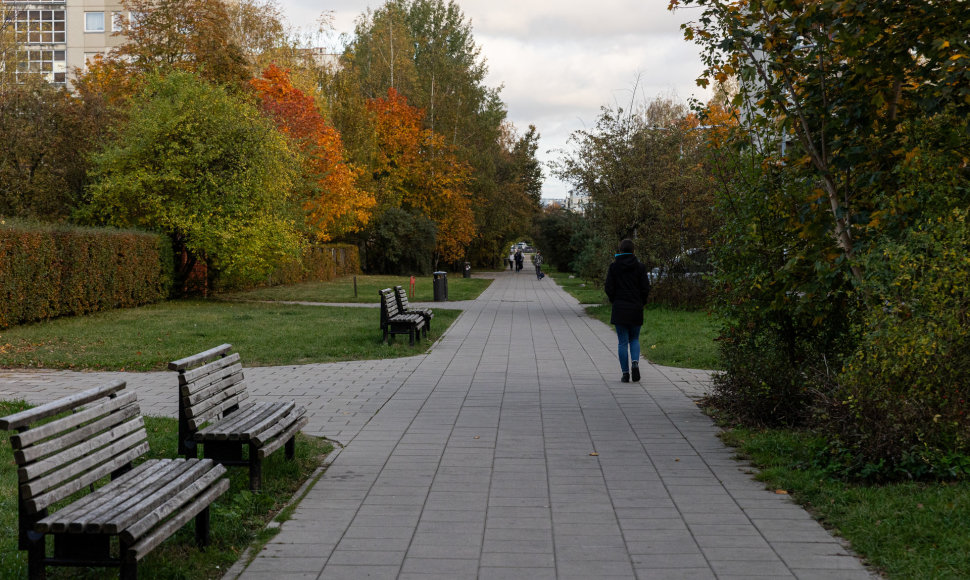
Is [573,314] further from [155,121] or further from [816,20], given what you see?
[816,20]

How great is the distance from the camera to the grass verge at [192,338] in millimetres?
12992

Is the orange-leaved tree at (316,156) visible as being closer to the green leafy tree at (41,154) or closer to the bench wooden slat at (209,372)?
the green leafy tree at (41,154)

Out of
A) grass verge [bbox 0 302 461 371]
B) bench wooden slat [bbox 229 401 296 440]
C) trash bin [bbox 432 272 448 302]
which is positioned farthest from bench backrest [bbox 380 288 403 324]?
trash bin [bbox 432 272 448 302]

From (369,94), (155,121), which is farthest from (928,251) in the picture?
(369,94)

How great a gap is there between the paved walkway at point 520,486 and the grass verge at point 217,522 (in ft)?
0.56

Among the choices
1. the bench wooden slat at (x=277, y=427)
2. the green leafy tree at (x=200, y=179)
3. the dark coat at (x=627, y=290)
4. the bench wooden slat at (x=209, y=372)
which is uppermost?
the green leafy tree at (x=200, y=179)

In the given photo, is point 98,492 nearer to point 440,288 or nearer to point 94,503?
point 94,503

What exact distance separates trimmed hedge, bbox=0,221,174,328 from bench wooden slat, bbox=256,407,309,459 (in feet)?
42.1

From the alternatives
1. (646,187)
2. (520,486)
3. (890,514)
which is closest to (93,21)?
(646,187)

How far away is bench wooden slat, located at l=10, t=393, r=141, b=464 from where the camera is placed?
3686 mm

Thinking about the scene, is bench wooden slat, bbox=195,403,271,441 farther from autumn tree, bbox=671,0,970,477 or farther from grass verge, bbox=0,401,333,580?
autumn tree, bbox=671,0,970,477

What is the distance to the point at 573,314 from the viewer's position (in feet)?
78.1

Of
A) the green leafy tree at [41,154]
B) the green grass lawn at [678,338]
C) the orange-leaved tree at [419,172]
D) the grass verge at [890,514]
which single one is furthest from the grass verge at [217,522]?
the orange-leaved tree at [419,172]

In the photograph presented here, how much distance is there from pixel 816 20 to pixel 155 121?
2243 centimetres
